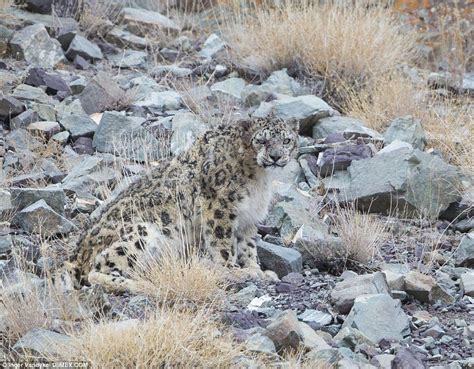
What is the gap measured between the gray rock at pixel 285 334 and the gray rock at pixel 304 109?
5.35 m

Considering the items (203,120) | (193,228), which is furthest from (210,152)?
(203,120)

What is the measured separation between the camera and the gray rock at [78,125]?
10.9m

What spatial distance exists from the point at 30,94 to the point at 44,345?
21.3ft

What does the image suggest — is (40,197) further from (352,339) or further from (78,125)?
(352,339)

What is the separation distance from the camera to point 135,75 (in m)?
13.0

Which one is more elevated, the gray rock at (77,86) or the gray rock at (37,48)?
the gray rock at (37,48)

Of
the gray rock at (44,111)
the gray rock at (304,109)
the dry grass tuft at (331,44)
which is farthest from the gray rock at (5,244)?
the dry grass tuft at (331,44)

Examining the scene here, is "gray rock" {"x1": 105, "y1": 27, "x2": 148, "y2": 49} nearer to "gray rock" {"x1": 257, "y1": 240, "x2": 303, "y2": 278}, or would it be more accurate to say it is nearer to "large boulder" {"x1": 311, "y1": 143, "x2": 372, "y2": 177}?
"large boulder" {"x1": 311, "y1": 143, "x2": 372, "y2": 177}

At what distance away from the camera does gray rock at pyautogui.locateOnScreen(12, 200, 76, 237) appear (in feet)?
28.1

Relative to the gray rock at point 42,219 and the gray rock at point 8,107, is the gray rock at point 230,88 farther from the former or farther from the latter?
the gray rock at point 42,219

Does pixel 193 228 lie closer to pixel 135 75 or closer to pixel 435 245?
pixel 435 245

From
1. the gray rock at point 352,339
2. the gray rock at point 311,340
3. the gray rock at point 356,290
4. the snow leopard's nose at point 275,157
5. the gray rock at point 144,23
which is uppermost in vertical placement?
the snow leopard's nose at point 275,157

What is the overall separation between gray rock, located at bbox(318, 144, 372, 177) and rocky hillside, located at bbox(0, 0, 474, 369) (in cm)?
2

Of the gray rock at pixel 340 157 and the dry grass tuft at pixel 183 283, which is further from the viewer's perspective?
the gray rock at pixel 340 157
